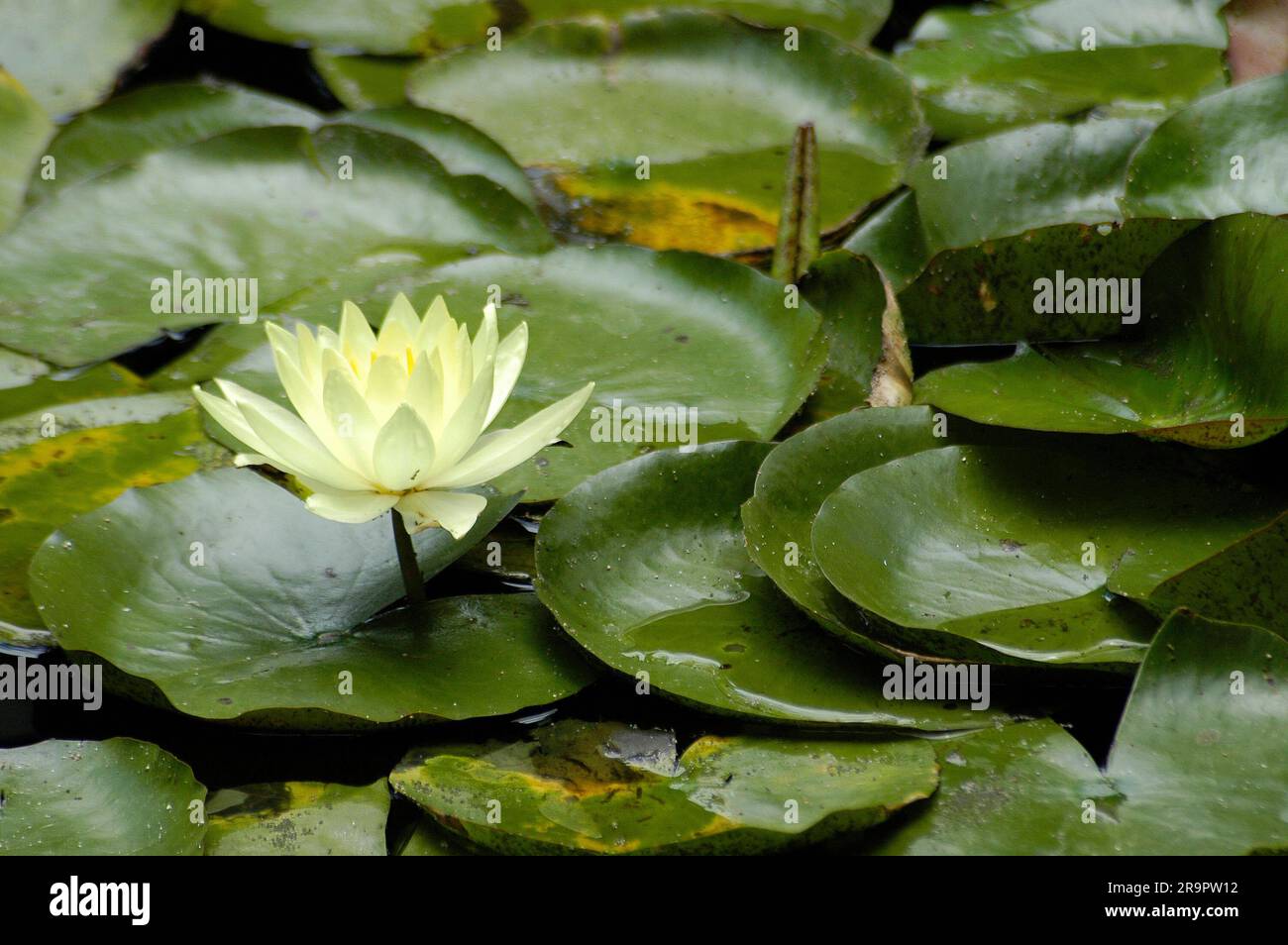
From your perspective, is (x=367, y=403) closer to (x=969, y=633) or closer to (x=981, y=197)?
(x=969, y=633)

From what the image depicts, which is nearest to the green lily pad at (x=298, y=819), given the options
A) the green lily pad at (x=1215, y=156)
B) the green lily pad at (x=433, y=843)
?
the green lily pad at (x=433, y=843)

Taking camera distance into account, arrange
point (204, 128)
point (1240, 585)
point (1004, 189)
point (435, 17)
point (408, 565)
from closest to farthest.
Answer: point (1240, 585), point (408, 565), point (1004, 189), point (204, 128), point (435, 17)

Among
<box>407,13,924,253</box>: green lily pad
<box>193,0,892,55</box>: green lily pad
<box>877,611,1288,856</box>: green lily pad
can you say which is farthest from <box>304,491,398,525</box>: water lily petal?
<box>193,0,892,55</box>: green lily pad

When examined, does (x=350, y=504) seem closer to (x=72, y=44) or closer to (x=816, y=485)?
(x=816, y=485)

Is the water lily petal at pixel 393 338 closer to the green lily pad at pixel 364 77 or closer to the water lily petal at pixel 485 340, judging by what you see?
the water lily petal at pixel 485 340

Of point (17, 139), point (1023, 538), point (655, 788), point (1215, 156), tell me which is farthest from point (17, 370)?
point (1215, 156)
